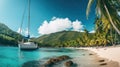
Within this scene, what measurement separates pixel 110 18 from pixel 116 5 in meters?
2.02

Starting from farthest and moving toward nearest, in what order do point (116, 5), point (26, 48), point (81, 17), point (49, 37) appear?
1. point (49, 37)
2. point (81, 17)
3. point (26, 48)
4. point (116, 5)

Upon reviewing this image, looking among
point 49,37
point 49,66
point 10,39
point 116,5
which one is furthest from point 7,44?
point 116,5

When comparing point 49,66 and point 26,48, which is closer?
point 49,66

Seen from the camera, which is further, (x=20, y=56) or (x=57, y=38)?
(x=57, y=38)

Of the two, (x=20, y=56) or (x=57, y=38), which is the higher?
(x=57, y=38)

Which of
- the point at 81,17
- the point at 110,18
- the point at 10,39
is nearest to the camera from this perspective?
the point at 110,18

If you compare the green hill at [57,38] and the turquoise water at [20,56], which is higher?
the green hill at [57,38]

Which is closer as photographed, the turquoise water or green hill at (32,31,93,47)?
the turquoise water

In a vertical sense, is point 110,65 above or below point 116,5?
below

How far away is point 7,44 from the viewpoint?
215ft

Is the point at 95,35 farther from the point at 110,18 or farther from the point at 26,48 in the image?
the point at 110,18

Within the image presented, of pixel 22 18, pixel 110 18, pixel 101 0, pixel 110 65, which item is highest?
pixel 22 18

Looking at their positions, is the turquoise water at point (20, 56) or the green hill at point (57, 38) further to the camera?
the green hill at point (57, 38)

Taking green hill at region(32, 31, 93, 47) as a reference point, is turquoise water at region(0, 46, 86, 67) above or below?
below
